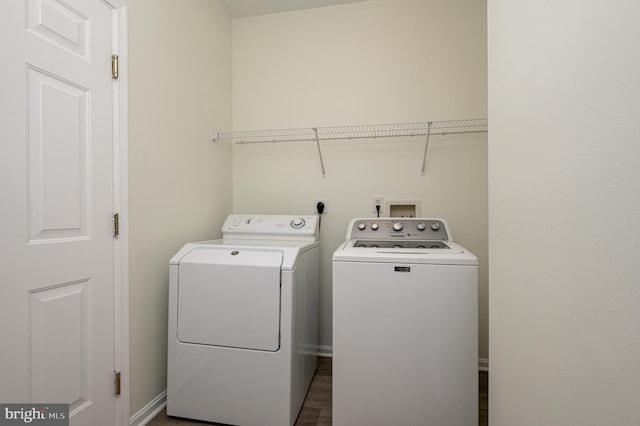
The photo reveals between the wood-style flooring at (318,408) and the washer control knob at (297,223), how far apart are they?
1.08 m

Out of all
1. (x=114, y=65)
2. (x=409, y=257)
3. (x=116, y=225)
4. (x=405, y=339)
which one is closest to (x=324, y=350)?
(x=405, y=339)

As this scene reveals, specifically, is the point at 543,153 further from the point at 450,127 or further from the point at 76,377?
the point at 76,377

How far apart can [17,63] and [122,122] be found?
420mm

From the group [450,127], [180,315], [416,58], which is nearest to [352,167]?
[450,127]

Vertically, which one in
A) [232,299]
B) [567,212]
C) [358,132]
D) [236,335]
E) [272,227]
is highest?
[358,132]

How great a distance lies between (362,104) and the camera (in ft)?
7.55

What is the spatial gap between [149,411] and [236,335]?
0.68 m

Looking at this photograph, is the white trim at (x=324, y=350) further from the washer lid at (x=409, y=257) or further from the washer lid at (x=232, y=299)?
the washer lid at (x=409, y=257)

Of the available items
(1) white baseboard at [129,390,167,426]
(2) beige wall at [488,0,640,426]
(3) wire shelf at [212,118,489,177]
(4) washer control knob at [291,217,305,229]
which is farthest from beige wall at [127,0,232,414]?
(2) beige wall at [488,0,640,426]

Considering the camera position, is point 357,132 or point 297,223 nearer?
point 297,223

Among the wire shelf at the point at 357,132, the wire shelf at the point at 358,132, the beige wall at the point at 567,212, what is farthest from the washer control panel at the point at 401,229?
the beige wall at the point at 567,212

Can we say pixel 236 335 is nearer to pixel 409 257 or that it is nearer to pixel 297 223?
pixel 297 223

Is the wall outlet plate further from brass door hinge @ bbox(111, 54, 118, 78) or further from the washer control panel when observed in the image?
brass door hinge @ bbox(111, 54, 118, 78)

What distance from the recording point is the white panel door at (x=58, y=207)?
100cm
